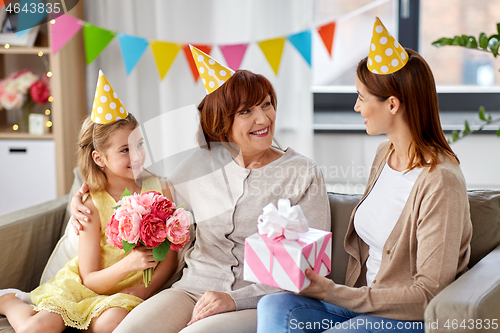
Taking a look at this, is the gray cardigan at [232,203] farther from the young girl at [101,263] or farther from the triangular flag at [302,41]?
the triangular flag at [302,41]

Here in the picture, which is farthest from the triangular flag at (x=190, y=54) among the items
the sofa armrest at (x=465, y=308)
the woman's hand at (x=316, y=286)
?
the sofa armrest at (x=465, y=308)

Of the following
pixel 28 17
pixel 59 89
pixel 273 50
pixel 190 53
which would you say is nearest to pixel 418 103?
pixel 273 50

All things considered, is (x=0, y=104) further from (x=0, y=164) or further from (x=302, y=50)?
(x=302, y=50)

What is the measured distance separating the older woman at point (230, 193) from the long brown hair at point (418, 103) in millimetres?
364

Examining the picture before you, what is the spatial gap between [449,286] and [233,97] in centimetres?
85

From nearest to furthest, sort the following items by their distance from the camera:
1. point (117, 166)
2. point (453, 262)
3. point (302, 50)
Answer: point (453, 262) → point (117, 166) → point (302, 50)

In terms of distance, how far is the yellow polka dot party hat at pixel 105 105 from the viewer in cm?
162

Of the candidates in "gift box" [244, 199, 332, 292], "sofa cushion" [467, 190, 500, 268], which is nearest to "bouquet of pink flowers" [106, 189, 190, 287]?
"gift box" [244, 199, 332, 292]

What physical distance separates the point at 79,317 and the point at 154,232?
14.7 inches

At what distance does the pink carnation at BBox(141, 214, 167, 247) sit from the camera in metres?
1.42

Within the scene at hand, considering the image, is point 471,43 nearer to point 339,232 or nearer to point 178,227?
point 339,232

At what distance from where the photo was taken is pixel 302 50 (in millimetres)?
2486

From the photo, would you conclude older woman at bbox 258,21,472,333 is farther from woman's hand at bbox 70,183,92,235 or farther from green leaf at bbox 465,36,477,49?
woman's hand at bbox 70,183,92,235

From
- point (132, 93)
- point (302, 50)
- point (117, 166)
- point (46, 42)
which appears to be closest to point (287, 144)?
point (302, 50)
